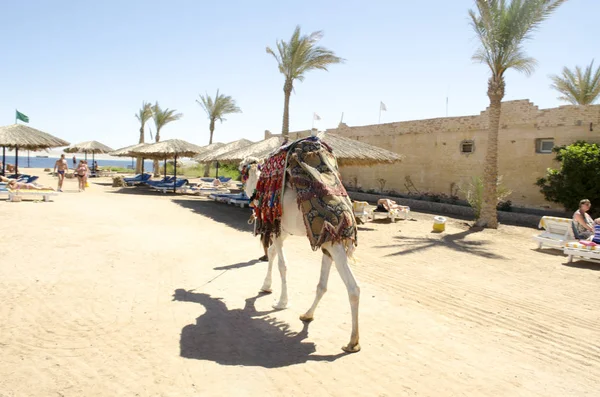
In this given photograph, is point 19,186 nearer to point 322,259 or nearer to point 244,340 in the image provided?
point 244,340

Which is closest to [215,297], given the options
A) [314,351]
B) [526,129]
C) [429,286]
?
[314,351]

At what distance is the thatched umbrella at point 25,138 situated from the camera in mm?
17356

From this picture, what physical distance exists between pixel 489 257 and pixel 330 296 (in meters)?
5.01

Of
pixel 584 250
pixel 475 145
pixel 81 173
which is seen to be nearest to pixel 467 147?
pixel 475 145

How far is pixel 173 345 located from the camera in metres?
3.96

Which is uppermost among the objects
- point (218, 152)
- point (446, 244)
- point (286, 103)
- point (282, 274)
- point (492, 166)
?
point (286, 103)

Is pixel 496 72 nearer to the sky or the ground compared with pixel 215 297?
nearer to the sky

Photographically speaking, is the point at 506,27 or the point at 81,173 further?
the point at 81,173

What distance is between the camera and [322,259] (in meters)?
4.50

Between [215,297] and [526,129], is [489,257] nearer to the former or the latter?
[215,297]

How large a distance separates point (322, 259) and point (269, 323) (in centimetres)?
98

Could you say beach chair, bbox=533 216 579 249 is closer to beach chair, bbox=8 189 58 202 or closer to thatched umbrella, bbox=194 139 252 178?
thatched umbrella, bbox=194 139 252 178

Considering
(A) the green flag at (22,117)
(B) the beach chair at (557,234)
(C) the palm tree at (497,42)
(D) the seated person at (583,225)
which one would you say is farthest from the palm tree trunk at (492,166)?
(A) the green flag at (22,117)

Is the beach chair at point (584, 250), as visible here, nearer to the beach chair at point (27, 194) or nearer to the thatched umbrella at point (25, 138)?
the beach chair at point (27, 194)
